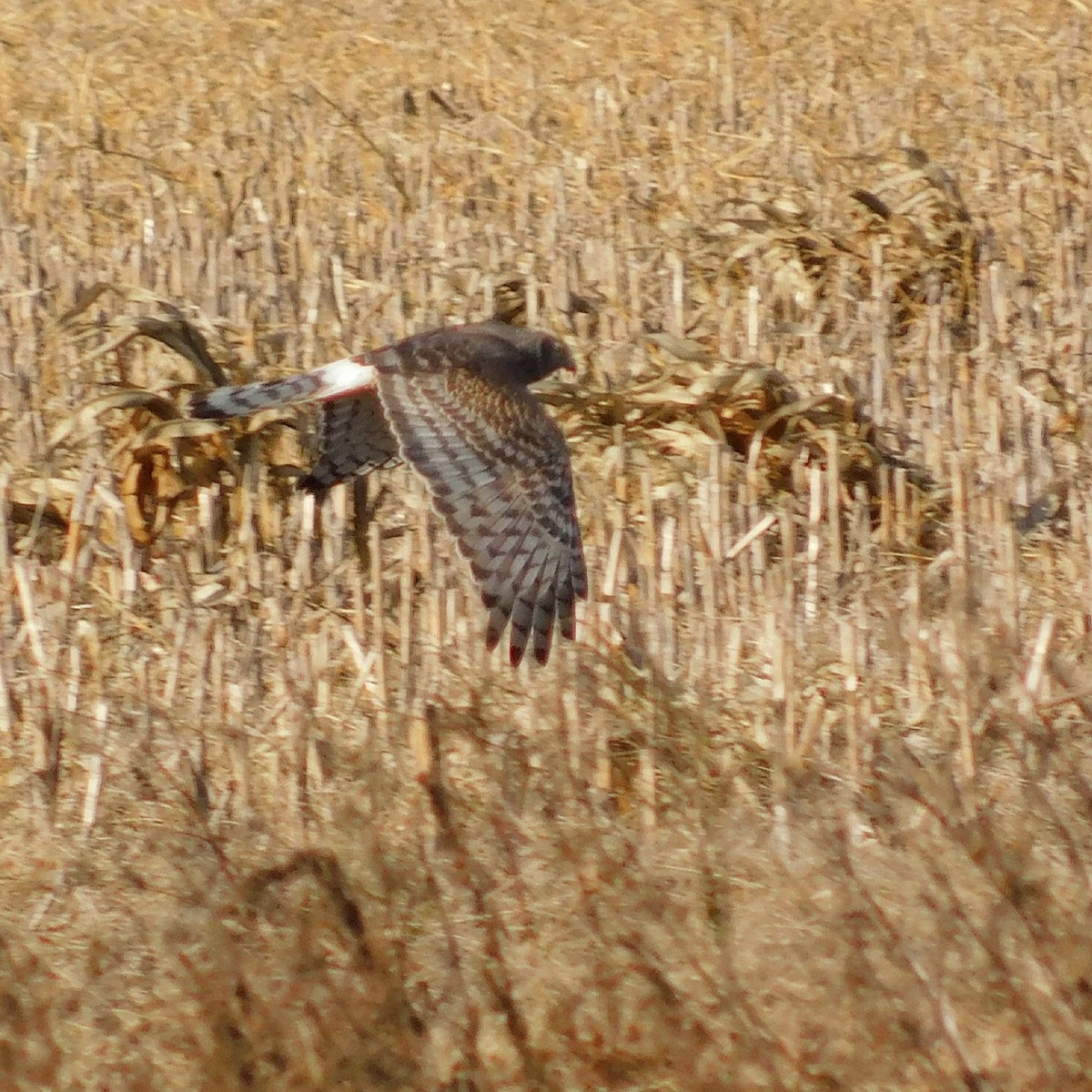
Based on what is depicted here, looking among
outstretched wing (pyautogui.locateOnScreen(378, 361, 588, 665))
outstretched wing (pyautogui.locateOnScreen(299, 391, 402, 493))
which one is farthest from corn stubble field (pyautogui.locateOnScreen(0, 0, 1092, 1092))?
outstretched wing (pyautogui.locateOnScreen(378, 361, 588, 665))

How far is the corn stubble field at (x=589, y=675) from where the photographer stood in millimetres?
3273

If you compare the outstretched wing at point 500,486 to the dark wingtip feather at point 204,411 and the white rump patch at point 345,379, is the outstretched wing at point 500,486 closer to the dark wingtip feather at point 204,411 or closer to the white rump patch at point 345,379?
the white rump patch at point 345,379

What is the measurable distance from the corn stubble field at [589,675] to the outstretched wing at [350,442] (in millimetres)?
113

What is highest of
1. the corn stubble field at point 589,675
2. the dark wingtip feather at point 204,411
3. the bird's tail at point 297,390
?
the bird's tail at point 297,390

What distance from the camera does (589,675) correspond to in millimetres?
3875

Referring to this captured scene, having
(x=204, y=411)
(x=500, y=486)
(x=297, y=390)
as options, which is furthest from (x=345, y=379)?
(x=500, y=486)

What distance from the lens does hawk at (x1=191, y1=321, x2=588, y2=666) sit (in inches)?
144

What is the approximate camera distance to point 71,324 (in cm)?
538

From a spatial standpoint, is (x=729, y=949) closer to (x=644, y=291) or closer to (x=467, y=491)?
(x=467, y=491)

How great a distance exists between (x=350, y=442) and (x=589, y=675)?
2.75ft

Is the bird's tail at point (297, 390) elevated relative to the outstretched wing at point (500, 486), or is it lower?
elevated

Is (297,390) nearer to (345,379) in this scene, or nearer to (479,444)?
(345,379)

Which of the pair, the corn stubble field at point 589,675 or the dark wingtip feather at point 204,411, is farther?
the dark wingtip feather at point 204,411

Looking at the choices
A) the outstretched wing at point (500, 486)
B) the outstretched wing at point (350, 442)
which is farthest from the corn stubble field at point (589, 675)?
the outstretched wing at point (500, 486)
